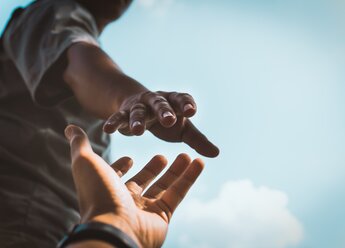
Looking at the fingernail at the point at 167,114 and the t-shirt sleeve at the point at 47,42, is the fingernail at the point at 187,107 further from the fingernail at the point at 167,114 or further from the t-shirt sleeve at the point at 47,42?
the t-shirt sleeve at the point at 47,42

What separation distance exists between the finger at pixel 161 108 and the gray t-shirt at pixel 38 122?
0.86ft

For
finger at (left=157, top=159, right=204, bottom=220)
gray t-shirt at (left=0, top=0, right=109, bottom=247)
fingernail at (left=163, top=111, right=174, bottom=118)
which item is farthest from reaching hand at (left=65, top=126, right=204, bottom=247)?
gray t-shirt at (left=0, top=0, right=109, bottom=247)

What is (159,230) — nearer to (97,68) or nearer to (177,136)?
(177,136)

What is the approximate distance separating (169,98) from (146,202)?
7.2 inches

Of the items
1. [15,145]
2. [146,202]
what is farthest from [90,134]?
[146,202]

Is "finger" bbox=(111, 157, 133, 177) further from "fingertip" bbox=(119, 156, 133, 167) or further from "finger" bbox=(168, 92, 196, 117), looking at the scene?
"finger" bbox=(168, 92, 196, 117)

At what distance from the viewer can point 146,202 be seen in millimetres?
560

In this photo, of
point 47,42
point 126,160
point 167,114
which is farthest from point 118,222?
point 47,42

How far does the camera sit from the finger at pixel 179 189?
0.57m

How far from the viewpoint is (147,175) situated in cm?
66

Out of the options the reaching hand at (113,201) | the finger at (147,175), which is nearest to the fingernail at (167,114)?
the reaching hand at (113,201)

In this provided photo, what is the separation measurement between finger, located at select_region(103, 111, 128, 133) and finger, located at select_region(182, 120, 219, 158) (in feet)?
0.32

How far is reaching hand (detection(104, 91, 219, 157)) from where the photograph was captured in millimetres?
428

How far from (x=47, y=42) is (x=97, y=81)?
0.20 metres
